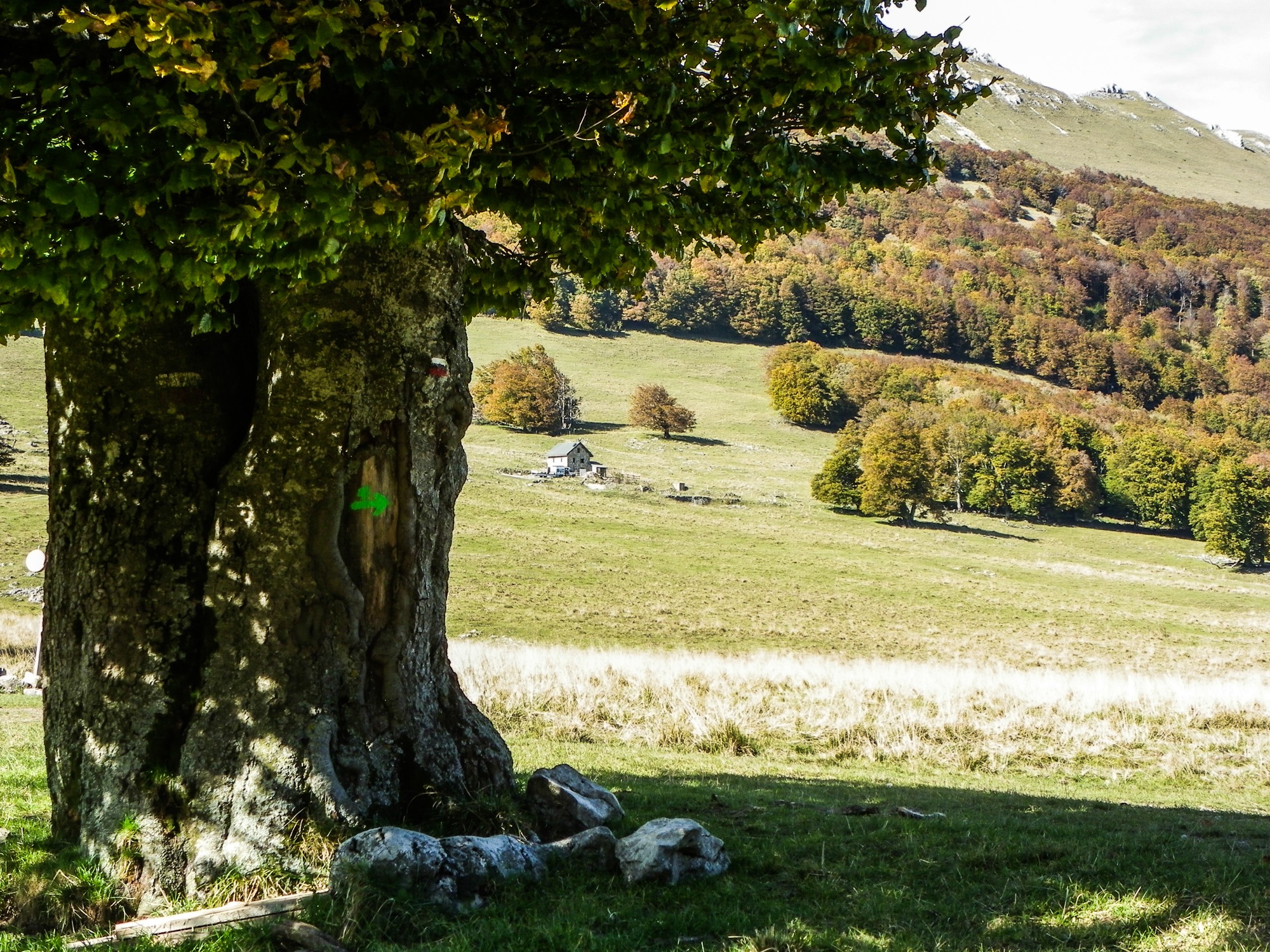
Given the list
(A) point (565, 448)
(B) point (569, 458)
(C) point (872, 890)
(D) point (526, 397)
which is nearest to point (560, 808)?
(C) point (872, 890)

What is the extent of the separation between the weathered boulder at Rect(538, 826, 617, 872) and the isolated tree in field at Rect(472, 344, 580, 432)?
101555 mm

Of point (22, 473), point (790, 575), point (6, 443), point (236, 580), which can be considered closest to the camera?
point (236, 580)

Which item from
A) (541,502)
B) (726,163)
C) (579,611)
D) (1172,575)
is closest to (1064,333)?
(1172,575)

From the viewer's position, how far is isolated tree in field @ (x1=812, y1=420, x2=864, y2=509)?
91.5 m

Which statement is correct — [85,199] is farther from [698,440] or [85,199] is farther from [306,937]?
[698,440]

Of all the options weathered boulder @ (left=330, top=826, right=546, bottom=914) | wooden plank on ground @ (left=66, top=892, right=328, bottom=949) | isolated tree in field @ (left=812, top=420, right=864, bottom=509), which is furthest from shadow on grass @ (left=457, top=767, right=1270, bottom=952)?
isolated tree in field @ (left=812, top=420, right=864, bottom=509)

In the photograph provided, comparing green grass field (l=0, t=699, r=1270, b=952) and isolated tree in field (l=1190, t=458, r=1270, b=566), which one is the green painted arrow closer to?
green grass field (l=0, t=699, r=1270, b=952)

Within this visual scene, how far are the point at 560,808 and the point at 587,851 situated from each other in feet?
2.93

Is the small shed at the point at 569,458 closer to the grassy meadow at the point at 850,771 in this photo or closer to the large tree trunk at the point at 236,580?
the grassy meadow at the point at 850,771

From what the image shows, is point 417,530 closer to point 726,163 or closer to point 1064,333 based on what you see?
point 726,163

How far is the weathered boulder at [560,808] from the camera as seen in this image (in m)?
8.09

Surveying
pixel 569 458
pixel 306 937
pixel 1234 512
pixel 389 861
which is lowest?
pixel 1234 512

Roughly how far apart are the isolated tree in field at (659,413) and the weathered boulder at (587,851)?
4081 inches

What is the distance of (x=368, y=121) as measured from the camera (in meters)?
6.47
